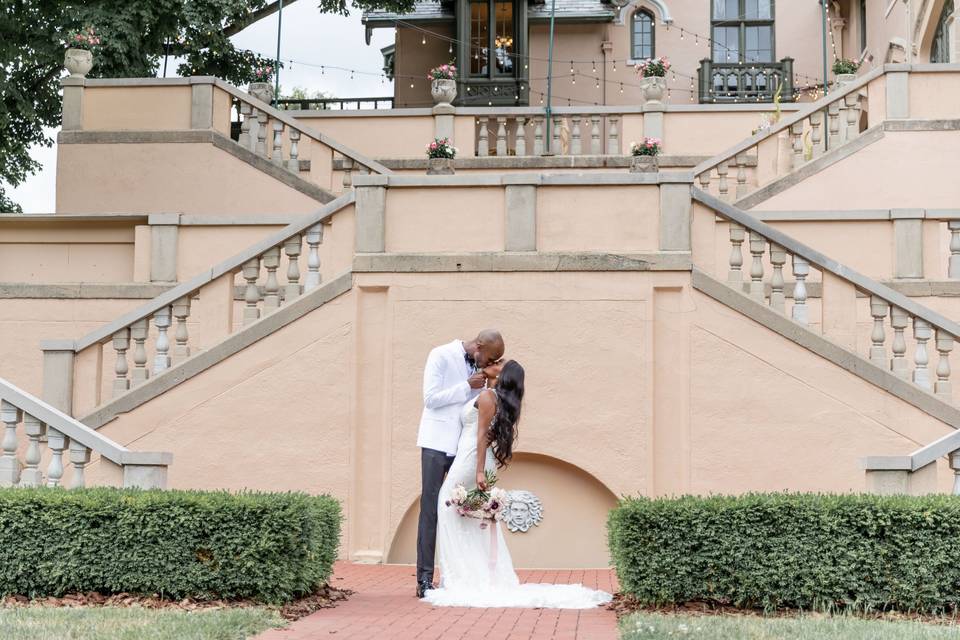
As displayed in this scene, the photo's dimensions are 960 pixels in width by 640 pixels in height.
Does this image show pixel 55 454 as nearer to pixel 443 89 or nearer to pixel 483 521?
pixel 483 521

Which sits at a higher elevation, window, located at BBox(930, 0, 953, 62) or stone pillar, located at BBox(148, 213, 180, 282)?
window, located at BBox(930, 0, 953, 62)

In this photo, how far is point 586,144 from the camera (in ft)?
74.6

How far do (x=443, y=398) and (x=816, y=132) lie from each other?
420 inches

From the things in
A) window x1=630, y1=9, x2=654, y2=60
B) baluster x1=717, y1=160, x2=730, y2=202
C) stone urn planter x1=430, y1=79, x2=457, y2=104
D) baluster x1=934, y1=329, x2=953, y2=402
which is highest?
window x1=630, y1=9, x2=654, y2=60

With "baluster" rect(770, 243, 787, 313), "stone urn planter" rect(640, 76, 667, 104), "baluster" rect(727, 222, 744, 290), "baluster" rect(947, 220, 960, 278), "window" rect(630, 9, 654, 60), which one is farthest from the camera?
"window" rect(630, 9, 654, 60)

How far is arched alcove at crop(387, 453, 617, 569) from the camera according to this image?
1239 cm

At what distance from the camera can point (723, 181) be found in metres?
18.5

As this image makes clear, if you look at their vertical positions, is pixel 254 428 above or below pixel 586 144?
below

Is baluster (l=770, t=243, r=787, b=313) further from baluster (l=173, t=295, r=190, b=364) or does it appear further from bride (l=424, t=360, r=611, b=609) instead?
baluster (l=173, t=295, r=190, b=364)

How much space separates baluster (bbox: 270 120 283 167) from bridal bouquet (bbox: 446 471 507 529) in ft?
32.4

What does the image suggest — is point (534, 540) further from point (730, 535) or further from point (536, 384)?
point (730, 535)

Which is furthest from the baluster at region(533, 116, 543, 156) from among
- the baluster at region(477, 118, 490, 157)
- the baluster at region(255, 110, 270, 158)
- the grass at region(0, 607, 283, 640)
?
the grass at region(0, 607, 283, 640)

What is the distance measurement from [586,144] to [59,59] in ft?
28.2

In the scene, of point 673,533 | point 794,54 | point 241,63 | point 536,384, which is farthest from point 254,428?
point 794,54
